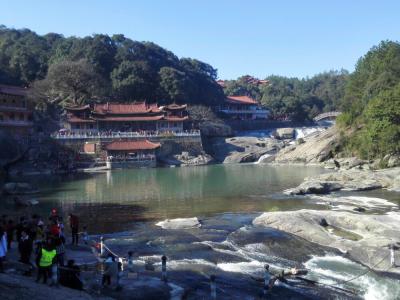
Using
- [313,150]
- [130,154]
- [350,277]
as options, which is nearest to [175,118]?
[130,154]

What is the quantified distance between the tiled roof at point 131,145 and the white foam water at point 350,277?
5752 cm

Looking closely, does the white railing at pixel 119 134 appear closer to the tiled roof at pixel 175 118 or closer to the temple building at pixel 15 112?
the tiled roof at pixel 175 118

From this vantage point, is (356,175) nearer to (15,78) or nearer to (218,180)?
(218,180)

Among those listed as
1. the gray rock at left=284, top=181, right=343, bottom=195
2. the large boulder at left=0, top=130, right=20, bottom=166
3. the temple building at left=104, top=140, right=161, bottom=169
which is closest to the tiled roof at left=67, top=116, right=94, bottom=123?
the temple building at left=104, top=140, right=161, bottom=169

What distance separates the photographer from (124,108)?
84.8 meters

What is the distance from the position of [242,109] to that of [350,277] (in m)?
95.9

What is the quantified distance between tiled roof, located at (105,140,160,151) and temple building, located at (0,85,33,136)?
13.4 metres

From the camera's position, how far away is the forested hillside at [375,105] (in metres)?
52.6

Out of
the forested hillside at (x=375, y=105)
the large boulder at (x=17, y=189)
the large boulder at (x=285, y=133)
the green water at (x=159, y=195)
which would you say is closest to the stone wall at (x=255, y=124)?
the large boulder at (x=285, y=133)

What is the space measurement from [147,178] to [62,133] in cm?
2661

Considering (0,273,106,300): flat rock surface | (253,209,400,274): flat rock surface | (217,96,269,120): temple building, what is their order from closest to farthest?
(0,273,106,300): flat rock surface → (253,209,400,274): flat rock surface → (217,96,269,120): temple building

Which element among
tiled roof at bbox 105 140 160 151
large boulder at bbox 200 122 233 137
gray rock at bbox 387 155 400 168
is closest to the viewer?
gray rock at bbox 387 155 400 168

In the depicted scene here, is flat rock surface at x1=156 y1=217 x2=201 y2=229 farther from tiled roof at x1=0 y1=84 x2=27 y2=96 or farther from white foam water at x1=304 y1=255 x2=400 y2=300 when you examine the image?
tiled roof at x1=0 y1=84 x2=27 y2=96

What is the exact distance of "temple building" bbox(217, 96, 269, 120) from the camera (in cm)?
11056
